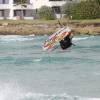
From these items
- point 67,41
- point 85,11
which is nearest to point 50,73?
point 67,41

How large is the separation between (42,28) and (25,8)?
56.8ft

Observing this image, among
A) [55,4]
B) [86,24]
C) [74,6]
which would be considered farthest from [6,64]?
[55,4]

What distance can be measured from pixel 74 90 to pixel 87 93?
1.12m

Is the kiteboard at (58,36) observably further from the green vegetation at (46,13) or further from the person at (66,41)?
the green vegetation at (46,13)

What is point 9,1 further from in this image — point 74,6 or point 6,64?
point 6,64

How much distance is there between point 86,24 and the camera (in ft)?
244

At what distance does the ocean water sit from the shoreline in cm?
1829

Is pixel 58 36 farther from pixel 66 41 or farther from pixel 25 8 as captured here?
pixel 25 8

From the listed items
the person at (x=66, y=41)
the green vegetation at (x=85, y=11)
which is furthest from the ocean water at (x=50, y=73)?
the green vegetation at (x=85, y=11)

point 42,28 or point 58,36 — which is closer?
point 58,36

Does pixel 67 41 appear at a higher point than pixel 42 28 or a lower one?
higher

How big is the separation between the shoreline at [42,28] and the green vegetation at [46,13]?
24.7 feet

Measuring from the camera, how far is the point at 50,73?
109 feet

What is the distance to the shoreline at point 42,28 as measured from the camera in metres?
73.3
